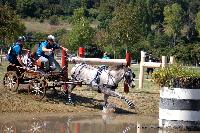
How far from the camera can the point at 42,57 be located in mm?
20484

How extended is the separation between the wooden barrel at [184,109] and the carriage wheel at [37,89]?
614 centimetres

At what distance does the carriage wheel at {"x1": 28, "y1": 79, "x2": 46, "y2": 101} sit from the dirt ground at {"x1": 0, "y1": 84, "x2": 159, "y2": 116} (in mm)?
182

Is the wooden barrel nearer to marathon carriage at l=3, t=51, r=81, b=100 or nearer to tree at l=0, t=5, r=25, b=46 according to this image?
marathon carriage at l=3, t=51, r=81, b=100

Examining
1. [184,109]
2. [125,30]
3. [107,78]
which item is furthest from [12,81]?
[125,30]

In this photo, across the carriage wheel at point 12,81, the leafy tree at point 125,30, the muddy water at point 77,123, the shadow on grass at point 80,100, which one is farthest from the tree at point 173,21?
the muddy water at point 77,123

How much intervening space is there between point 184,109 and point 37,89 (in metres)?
6.76

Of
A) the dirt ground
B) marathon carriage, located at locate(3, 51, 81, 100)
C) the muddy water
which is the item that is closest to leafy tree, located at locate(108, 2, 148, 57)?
the dirt ground

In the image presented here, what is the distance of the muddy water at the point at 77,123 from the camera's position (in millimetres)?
14086

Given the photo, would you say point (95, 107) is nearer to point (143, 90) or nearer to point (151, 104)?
point (151, 104)

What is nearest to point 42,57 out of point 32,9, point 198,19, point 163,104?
point 163,104

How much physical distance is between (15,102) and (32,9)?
13162 centimetres

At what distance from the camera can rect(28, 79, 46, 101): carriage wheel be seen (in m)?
19.9

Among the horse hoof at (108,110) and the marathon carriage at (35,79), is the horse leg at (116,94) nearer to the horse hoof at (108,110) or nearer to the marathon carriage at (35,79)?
the horse hoof at (108,110)

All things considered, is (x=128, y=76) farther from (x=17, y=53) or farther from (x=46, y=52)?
(x=17, y=53)
